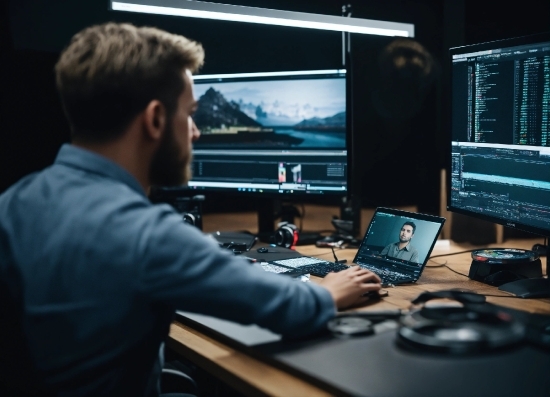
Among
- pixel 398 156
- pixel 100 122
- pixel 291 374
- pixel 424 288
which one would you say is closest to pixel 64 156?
pixel 100 122

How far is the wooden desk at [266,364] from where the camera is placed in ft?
3.06

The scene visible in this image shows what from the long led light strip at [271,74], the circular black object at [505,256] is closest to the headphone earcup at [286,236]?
the long led light strip at [271,74]

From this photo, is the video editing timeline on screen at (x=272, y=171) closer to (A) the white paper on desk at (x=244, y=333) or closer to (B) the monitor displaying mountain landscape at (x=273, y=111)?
(B) the monitor displaying mountain landscape at (x=273, y=111)

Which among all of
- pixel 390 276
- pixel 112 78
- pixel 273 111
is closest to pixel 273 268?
pixel 390 276

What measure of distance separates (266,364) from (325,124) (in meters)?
1.11

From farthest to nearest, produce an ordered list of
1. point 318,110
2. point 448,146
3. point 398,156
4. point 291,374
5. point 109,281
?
point 398,156
point 318,110
point 448,146
point 291,374
point 109,281

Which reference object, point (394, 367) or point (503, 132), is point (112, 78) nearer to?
point (394, 367)

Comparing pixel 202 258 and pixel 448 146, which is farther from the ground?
pixel 448 146

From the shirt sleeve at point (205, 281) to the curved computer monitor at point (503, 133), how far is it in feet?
2.23

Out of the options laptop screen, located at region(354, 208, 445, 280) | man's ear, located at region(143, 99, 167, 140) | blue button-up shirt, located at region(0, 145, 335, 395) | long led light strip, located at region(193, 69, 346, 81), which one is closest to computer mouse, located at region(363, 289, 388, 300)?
laptop screen, located at region(354, 208, 445, 280)

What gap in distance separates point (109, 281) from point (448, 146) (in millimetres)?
1071

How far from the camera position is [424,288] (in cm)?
144

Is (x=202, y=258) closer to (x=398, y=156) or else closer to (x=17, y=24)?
(x=17, y=24)

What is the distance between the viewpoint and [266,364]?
101 centimetres
